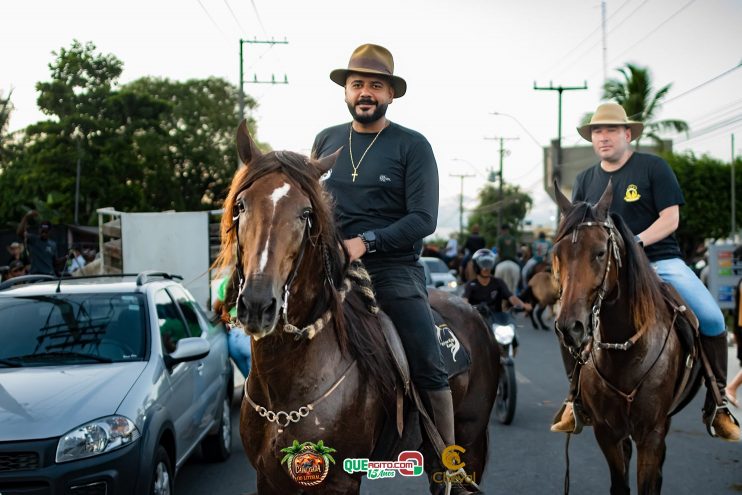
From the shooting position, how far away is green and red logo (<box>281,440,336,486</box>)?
10.8 feet

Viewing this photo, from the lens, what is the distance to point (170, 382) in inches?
226

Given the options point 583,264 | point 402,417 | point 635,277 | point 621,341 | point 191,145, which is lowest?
point 402,417

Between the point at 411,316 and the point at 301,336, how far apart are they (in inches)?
32.1

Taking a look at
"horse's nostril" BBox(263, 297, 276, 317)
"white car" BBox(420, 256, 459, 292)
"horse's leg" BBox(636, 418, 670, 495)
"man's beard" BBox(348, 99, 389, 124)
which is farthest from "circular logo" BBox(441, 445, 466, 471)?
"white car" BBox(420, 256, 459, 292)

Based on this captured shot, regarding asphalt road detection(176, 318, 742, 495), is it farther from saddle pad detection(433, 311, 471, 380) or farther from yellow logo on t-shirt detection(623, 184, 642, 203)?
yellow logo on t-shirt detection(623, 184, 642, 203)

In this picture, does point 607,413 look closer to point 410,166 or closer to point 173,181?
point 410,166

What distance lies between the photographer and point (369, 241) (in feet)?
12.1

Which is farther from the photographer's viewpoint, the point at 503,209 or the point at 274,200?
the point at 503,209

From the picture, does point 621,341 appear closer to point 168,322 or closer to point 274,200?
point 274,200

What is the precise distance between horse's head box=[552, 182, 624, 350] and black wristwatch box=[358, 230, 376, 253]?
133cm

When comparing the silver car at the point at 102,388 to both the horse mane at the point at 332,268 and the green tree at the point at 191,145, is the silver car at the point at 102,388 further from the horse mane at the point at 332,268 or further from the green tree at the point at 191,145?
the green tree at the point at 191,145

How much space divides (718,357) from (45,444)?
4.44 meters

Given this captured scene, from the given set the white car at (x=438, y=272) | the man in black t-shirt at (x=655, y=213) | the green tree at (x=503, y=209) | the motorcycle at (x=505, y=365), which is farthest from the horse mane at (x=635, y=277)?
the green tree at (x=503, y=209)

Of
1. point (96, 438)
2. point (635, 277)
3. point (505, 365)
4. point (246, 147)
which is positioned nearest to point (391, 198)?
point (246, 147)
